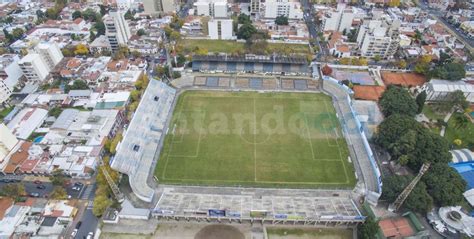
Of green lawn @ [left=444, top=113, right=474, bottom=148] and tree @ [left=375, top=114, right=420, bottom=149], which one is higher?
tree @ [left=375, top=114, right=420, bottom=149]

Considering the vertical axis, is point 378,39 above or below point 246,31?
above

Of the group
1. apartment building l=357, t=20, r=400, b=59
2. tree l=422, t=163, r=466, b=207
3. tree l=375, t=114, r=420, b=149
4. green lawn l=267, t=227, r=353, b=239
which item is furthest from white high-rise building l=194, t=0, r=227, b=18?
tree l=422, t=163, r=466, b=207

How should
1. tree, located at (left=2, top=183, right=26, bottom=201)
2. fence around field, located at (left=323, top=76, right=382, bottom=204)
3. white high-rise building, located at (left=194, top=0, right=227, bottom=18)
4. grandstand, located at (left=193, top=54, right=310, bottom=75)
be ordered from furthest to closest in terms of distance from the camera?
white high-rise building, located at (left=194, top=0, right=227, bottom=18) → grandstand, located at (left=193, top=54, right=310, bottom=75) → fence around field, located at (left=323, top=76, right=382, bottom=204) → tree, located at (left=2, top=183, right=26, bottom=201)

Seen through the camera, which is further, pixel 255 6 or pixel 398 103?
pixel 255 6

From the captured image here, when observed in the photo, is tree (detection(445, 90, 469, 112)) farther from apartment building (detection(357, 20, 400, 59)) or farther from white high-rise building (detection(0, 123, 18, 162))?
white high-rise building (detection(0, 123, 18, 162))

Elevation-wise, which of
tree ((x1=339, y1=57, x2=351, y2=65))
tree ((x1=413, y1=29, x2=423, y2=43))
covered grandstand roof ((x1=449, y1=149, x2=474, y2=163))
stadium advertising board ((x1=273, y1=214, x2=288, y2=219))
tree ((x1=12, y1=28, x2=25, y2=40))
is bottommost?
stadium advertising board ((x1=273, y1=214, x2=288, y2=219))

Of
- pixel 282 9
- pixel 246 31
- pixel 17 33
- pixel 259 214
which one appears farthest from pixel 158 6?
pixel 259 214

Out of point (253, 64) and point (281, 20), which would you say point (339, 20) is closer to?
point (281, 20)

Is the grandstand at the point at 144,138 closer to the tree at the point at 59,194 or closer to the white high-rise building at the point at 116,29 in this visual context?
the tree at the point at 59,194
